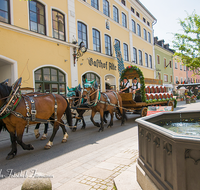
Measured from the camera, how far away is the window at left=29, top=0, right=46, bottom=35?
32.7ft

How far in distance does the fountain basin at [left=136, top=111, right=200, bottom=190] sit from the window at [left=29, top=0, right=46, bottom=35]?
10.2 metres

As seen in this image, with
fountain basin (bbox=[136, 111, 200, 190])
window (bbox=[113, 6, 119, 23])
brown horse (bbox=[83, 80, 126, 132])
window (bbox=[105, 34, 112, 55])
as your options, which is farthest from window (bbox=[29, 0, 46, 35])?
fountain basin (bbox=[136, 111, 200, 190])

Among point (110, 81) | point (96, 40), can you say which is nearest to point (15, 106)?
point (96, 40)

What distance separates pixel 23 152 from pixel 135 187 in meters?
3.46

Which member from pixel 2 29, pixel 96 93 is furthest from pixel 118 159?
pixel 2 29

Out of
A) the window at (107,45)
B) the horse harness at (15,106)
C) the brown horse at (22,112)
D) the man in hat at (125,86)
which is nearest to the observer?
the horse harness at (15,106)

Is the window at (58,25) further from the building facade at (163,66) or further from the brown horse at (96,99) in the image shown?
the building facade at (163,66)

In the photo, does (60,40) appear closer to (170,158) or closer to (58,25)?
(58,25)

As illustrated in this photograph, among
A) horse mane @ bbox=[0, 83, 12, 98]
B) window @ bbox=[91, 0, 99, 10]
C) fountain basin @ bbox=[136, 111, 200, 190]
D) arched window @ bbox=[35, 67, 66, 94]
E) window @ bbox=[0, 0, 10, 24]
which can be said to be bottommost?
fountain basin @ bbox=[136, 111, 200, 190]

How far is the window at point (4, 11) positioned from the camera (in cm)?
855

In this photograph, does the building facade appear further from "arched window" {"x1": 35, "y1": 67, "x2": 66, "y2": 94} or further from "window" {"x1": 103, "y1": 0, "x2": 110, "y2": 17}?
"arched window" {"x1": 35, "y1": 67, "x2": 66, "y2": 94}

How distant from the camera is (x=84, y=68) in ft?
44.0

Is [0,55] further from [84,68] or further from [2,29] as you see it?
[84,68]

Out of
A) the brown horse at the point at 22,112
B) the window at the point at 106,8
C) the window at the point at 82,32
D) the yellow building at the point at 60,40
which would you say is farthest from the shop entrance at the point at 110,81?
the brown horse at the point at 22,112
